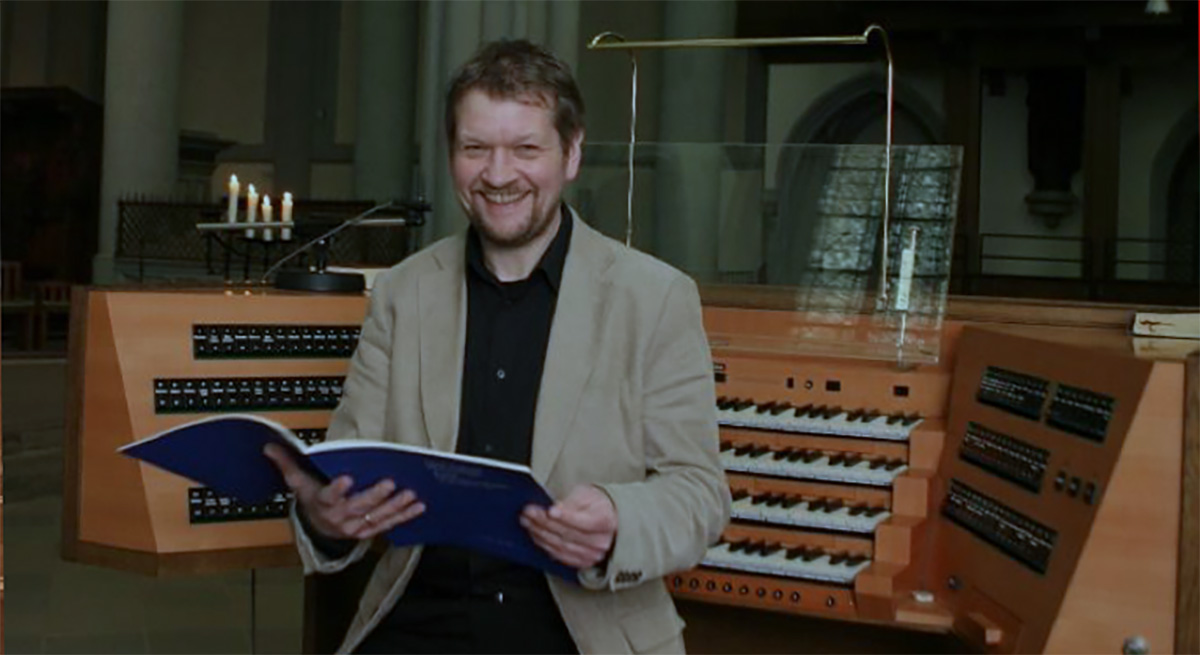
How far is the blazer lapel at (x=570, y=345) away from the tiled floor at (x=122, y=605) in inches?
98.1

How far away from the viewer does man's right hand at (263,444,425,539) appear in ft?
6.89

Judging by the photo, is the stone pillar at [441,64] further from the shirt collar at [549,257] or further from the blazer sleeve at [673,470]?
the blazer sleeve at [673,470]

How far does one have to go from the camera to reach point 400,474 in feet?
6.79

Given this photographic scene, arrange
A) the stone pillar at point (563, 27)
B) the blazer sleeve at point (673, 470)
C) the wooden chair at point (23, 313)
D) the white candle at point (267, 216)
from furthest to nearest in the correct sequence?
the wooden chair at point (23, 313) < the stone pillar at point (563, 27) < the white candle at point (267, 216) < the blazer sleeve at point (673, 470)

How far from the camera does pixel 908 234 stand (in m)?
4.00

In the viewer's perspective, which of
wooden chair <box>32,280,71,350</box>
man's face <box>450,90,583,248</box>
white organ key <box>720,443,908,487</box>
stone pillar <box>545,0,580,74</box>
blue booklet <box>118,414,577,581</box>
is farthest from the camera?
wooden chair <box>32,280,71,350</box>

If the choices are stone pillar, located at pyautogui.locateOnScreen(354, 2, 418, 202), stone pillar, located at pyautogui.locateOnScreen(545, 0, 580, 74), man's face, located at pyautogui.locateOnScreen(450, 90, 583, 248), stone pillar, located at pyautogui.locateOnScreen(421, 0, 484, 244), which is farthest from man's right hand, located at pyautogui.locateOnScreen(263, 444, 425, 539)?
stone pillar, located at pyautogui.locateOnScreen(354, 2, 418, 202)

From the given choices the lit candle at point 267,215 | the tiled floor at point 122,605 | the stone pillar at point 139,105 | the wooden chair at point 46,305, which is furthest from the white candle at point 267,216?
the stone pillar at point 139,105

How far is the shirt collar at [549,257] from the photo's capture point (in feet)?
8.01

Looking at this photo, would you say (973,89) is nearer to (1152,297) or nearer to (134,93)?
(1152,297)

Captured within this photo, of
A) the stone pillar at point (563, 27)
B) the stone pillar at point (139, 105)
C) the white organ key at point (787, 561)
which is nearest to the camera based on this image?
the white organ key at point (787, 561)

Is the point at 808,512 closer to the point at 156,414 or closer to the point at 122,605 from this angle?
the point at 156,414

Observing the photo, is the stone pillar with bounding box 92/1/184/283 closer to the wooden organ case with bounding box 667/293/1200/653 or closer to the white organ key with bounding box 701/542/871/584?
the wooden organ case with bounding box 667/293/1200/653

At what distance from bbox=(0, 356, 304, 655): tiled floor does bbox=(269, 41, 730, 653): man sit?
91.6 inches
